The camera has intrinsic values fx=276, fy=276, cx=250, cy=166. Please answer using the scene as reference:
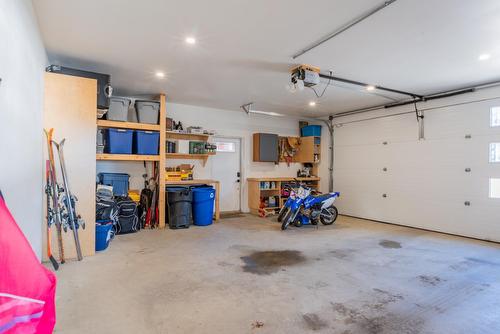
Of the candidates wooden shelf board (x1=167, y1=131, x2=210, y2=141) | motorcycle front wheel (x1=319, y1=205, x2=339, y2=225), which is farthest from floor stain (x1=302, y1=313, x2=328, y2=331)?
wooden shelf board (x1=167, y1=131, x2=210, y2=141)

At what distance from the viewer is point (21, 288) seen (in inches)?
38.4

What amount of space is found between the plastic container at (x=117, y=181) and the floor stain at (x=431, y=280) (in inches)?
195

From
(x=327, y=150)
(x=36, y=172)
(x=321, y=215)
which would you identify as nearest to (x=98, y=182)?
(x=36, y=172)

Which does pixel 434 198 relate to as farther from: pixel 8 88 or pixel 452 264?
pixel 8 88

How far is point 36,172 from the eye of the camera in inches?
118

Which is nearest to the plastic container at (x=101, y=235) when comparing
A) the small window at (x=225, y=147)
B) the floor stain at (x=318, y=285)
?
the floor stain at (x=318, y=285)

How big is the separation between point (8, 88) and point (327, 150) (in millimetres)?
7165

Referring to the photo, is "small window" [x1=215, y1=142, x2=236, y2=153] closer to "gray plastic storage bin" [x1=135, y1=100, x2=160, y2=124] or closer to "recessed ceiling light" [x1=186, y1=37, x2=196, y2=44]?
"gray plastic storage bin" [x1=135, y1=100, x2=160, y2=124]

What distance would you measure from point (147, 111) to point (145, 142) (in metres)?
0.62

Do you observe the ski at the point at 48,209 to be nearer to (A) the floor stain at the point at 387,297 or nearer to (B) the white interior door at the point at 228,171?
(A) the floor stain at the point at 387,297

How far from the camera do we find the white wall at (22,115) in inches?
73.9

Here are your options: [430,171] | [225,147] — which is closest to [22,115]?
[225,147]

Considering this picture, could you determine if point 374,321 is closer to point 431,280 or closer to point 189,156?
point 431,280

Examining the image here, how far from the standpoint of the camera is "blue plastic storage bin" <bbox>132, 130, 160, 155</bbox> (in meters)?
5.22
